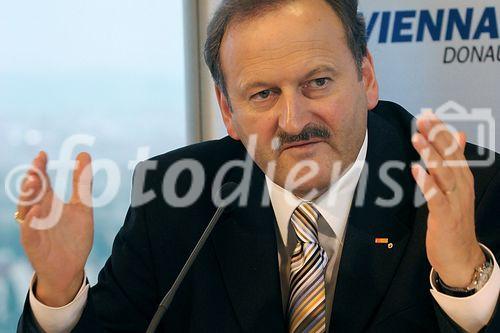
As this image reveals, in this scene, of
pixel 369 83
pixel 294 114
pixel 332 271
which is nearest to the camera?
pixel 294 114

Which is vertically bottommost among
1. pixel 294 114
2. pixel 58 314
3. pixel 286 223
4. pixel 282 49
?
pixel 58 314

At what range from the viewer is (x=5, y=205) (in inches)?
98.8

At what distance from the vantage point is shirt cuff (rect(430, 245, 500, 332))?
1585mm

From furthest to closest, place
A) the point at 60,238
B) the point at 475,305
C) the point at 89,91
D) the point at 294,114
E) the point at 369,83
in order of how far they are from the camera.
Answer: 1. the point at 89,91
2. the point at 369,83
3. the point at 294,114
4. the point at 60,238
5. the point at 475,305

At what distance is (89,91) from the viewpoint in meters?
2.70

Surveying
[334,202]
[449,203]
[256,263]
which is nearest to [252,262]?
[256,263]

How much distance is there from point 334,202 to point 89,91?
1.07 m

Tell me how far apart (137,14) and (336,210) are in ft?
3.92

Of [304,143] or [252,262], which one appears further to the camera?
[252,262]

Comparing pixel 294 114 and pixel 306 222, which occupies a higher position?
pixel 294 114

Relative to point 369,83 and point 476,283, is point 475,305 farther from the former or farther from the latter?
A: point 369,83

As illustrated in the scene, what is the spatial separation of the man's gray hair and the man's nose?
8.4 inches

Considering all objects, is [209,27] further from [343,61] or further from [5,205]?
[5,205]

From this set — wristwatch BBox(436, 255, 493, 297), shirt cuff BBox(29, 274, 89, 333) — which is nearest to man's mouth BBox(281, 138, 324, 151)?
wristwatch BBox(436, 255, 493, 297)
